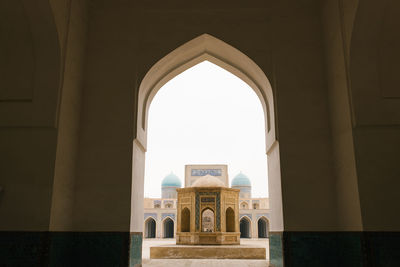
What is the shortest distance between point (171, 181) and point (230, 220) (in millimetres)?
13174

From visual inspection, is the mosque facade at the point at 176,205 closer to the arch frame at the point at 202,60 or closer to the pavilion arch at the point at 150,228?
the pavilion arch at the point at 150,228

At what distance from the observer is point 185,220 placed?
11.7 m

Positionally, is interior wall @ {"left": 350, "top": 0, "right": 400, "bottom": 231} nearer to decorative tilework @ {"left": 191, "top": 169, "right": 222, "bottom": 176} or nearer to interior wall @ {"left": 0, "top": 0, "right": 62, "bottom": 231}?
interior wall @ {"left": 0, "top": 0, "right": 62, "bottom": 231}

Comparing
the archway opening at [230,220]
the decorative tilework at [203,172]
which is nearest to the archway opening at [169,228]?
the decorative tilework at [203,172]

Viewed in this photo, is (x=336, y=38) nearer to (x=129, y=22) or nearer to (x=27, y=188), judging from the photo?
(x=129, y=22)

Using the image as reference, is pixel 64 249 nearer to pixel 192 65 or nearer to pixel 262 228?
pixel 192 65

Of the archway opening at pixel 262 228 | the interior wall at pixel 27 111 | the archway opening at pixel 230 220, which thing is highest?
the interior wall at pixel 27 111

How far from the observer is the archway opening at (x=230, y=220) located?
11.6 m

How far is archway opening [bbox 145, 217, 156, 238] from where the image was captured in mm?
22297

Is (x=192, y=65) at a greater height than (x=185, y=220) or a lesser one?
greater

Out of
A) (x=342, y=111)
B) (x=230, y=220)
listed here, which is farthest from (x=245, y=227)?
(x=342, y=111)

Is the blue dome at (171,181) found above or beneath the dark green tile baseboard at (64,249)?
above

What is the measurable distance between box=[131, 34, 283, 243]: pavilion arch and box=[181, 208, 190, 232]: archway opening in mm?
7297

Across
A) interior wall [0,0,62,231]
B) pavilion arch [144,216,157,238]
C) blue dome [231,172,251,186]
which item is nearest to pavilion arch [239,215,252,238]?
blue dome [231,172,251,186]
